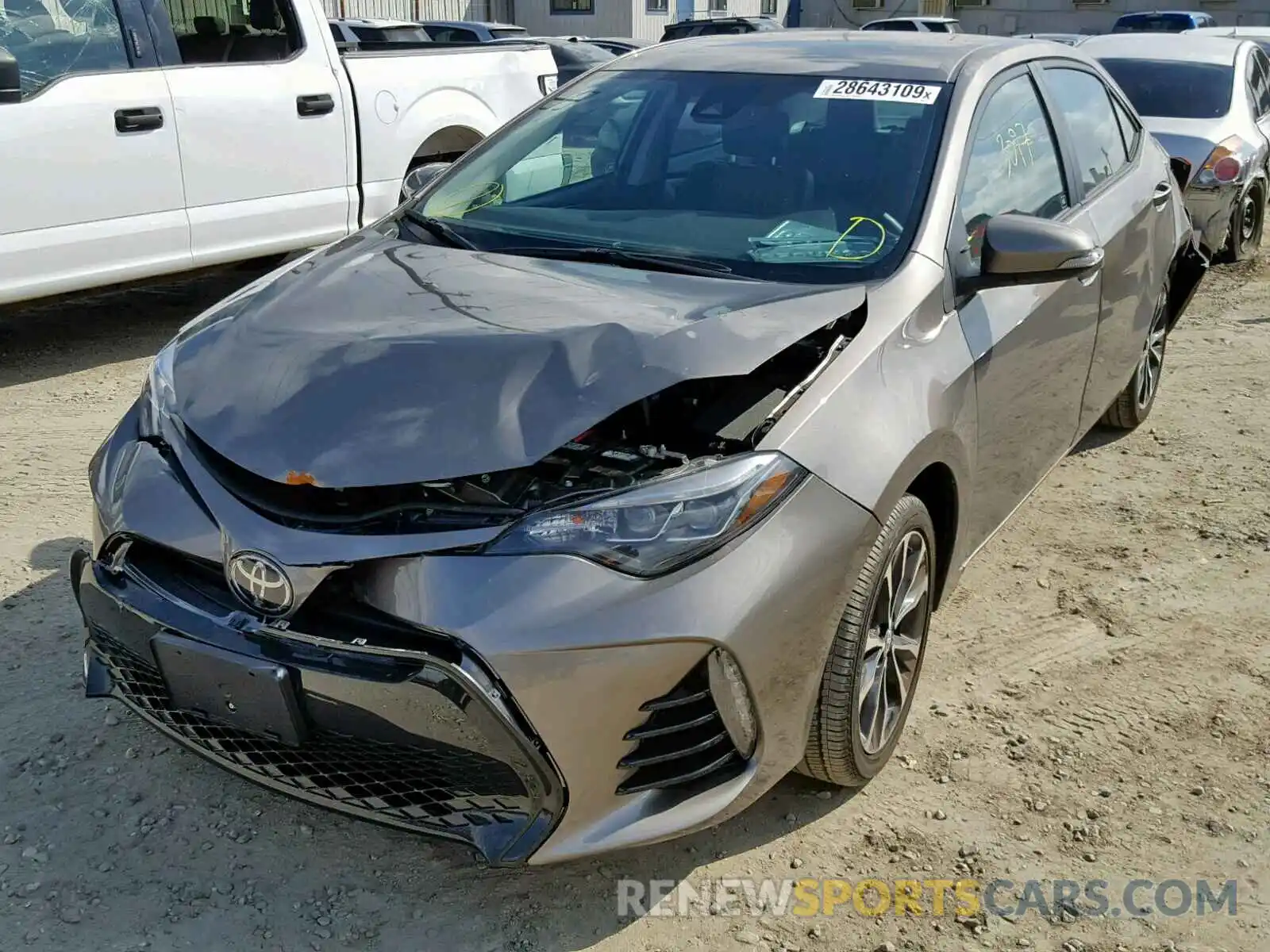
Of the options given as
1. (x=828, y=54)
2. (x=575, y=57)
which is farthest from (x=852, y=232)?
(x=575, y=57)

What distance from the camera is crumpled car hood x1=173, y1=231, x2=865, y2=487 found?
94.3 inches

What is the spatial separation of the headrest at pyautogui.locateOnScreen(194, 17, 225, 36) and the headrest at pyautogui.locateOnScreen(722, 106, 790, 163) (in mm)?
3665

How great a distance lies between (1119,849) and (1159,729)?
0.57 meters

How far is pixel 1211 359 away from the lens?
21.5 feet

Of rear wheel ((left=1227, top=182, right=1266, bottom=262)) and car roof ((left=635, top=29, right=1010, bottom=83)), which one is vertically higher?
car roof ((left=635, top=29, right=1010, bottom=83))

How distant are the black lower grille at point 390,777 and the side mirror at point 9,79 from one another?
3.51 metres

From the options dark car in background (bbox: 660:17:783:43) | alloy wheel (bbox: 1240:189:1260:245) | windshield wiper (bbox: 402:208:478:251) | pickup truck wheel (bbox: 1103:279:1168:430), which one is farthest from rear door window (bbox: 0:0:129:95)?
dark car in background (bbox: 660:17:783:43)

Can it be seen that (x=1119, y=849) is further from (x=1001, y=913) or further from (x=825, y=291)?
(x=825, y=291)

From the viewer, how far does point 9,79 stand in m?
5.06

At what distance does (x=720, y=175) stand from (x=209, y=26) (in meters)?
3.83

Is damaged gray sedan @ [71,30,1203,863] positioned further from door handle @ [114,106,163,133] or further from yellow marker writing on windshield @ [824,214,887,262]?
door handle @ [114,106,163,133]

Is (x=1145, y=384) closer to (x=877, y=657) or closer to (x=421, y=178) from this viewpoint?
(x=877, y=657)

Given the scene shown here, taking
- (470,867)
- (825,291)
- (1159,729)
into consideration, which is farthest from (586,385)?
(1159,729)

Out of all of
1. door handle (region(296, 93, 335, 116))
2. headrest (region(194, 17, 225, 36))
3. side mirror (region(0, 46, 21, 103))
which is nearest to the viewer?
side mirror (region(0, 46, 21, 103))
